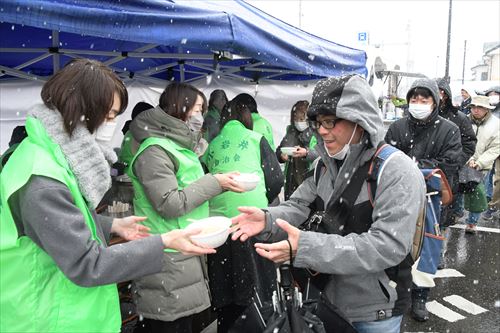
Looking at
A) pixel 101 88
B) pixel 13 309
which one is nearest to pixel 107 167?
pixel 101 88

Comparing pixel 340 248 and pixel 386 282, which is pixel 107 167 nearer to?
pixel 340 248

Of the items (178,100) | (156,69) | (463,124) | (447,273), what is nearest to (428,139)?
(463,124)

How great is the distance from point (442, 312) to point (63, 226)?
418 cm

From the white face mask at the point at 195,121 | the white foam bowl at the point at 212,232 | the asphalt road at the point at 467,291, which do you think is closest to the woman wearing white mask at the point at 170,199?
the white face mask at the point at 195,121

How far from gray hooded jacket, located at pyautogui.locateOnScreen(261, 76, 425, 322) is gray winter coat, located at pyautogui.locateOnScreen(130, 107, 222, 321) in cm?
95

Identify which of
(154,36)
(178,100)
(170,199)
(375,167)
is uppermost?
(154,36)

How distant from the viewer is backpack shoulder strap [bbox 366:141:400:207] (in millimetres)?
1878

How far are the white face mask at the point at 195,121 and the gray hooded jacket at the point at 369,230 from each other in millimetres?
1235

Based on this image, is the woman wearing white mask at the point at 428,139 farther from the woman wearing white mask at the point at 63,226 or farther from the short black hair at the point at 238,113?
the woman wearing white mask at the point at 63,226

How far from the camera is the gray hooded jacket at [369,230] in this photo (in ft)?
5.78

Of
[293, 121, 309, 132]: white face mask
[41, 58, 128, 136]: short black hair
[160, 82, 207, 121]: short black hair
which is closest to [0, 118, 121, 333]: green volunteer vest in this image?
[41, 58, 128, 136]: short black hair

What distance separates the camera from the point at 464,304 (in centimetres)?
468

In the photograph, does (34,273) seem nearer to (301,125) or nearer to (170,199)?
(170,199)

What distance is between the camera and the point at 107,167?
1831mm
